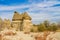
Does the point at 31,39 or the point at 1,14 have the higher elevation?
the point at 1,14

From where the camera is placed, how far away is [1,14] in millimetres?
3109

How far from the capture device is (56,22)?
2.92 metres

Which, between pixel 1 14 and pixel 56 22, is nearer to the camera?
pixel 56 22

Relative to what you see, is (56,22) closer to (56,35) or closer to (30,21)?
(56,35)

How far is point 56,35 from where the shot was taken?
2965 millimetres

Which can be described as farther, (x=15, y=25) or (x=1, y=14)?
(x=1, y=14)

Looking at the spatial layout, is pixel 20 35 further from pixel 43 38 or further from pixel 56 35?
pixel 56 35

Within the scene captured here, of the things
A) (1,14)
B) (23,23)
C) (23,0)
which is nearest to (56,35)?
(23,23)

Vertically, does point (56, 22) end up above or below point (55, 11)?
below

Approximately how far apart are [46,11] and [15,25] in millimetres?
609

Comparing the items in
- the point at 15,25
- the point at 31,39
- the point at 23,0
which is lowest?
the point at 31,39

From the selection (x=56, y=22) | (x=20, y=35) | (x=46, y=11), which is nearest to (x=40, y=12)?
(x=46, y=11)

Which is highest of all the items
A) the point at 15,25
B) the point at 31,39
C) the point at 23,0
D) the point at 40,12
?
the point at 23,0

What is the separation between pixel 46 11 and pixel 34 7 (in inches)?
9.0
